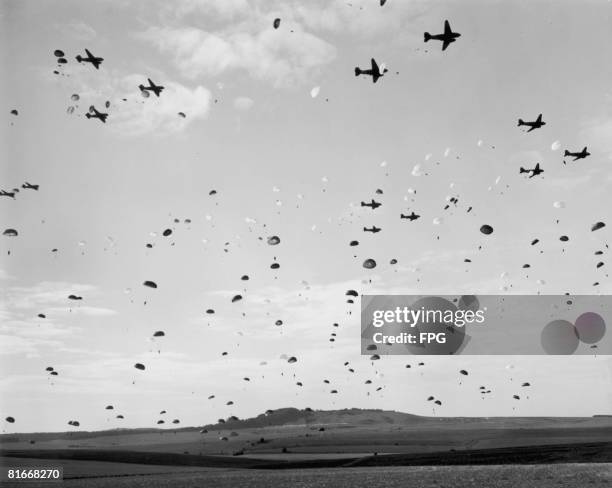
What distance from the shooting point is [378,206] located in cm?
5422

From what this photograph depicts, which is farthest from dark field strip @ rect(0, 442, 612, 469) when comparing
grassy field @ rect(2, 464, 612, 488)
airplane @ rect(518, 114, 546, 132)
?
airplane @ rect(518, 114, 546, 132)

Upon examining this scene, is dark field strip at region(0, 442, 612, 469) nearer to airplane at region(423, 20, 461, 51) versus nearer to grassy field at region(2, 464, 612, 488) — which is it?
grassy field at region(2, 464, 612, 488)

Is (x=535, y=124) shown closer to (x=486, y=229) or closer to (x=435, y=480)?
(x=486, y=229)

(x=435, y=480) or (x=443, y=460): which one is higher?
(x=435, y=480)

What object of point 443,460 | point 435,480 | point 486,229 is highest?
point 486,229

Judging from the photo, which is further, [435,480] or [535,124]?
[535,124]

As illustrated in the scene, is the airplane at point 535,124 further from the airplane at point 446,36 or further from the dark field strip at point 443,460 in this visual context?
the dark field strip at point 443,460

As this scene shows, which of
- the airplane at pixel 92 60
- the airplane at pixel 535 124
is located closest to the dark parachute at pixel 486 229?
the airplane at pixel 535 124

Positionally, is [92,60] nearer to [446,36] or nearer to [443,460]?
[446,36]

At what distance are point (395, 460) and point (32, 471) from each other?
103 ft

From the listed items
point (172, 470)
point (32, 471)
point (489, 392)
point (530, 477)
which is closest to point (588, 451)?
point (489, 392)

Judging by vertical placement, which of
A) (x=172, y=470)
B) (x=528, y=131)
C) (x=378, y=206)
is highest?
(x=528, y=131)

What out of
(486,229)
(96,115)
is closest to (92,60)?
(96,115)

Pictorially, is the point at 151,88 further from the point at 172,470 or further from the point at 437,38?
the point at 172,470
